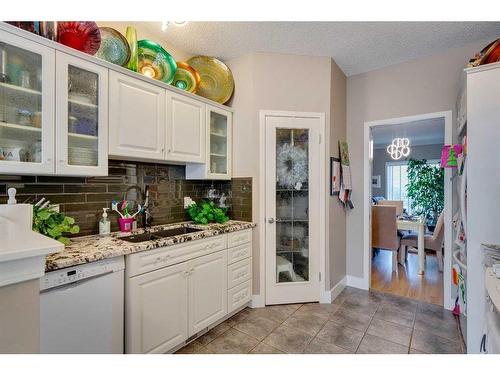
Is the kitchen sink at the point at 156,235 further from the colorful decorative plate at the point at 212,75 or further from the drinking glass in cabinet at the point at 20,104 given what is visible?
the colorful decorative plate at the point at 212,75

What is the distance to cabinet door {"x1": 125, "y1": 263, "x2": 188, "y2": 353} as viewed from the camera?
1575 mm

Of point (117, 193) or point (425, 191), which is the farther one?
point (425, 191)

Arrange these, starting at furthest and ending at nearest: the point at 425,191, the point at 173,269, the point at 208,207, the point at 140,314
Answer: the point at 425,191 → the point at 208,207 → the point at 173,269 → the point at 140,314

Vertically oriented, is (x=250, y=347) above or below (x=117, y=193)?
below

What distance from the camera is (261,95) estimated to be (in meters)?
2.66

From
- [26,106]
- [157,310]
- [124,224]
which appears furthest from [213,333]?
[26,106]

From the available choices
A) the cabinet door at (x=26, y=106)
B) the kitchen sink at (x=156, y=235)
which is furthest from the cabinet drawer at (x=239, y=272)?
the cabinet door at (x=26, y=106)

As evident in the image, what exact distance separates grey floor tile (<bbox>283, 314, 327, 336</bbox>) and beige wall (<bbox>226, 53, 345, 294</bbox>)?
45cm

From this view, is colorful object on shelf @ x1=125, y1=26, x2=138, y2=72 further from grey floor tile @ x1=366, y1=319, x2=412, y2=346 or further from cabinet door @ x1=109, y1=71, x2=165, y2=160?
grey floor tile @ x1=366, y1=319, x2=412, y2=346
